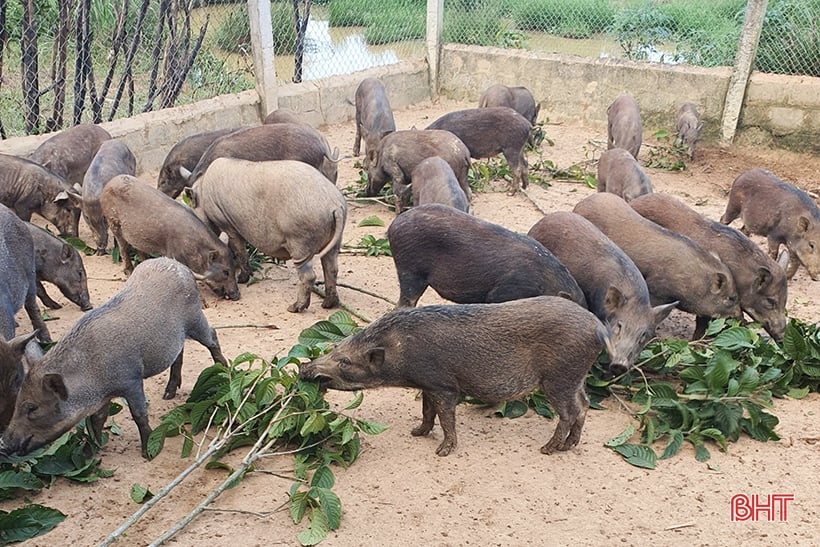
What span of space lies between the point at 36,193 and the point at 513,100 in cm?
577

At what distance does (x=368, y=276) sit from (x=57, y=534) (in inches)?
140

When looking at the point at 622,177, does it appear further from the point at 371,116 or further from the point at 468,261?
the point at 371,116

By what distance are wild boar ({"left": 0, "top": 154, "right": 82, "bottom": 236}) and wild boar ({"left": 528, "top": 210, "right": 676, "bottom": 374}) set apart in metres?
3.95

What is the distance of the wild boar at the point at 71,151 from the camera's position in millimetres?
7887

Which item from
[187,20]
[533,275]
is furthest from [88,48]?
[533,275]

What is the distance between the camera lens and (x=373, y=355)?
454cm

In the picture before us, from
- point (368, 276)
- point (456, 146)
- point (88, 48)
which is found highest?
point (88, 48)

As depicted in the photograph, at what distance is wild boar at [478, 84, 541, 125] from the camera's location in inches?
423

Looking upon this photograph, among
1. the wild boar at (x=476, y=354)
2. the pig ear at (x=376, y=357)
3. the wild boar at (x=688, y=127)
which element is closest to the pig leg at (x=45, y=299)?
the wild boar at (x=476, y=354)

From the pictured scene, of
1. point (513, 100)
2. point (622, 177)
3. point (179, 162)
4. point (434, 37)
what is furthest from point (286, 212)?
point (434, 37)

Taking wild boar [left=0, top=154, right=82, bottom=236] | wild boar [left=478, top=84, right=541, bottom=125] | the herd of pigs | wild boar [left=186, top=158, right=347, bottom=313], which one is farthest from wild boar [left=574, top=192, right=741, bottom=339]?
wild boar [left=478, top=84, right=541, bottom=125]

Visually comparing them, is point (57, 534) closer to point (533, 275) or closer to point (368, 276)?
point (533, 275)

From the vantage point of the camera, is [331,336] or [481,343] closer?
[481,343]

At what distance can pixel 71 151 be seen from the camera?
7.99 metres
